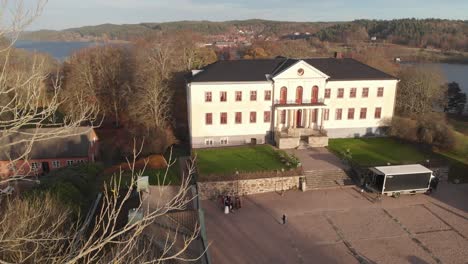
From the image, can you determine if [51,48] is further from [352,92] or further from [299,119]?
[352,92]

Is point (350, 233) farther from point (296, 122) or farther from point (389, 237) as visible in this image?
point (296, 122)

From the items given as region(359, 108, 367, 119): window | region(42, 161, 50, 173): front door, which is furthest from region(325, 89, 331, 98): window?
region(42, 161, 50, 173): front door

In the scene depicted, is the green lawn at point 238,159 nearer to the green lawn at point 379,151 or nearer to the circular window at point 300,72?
the green lawn at point 379,151

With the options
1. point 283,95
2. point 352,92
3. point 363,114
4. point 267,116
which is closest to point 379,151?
point 363,114

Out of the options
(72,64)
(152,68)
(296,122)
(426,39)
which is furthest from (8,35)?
(426,39)

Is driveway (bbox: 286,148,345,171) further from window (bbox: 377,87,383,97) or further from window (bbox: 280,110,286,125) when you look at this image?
window (bbox: 377,87,383,97)

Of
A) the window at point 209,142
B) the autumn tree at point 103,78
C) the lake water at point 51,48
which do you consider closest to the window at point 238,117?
the window at point 209,142

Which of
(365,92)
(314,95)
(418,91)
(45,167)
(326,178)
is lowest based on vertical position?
(45,167)
